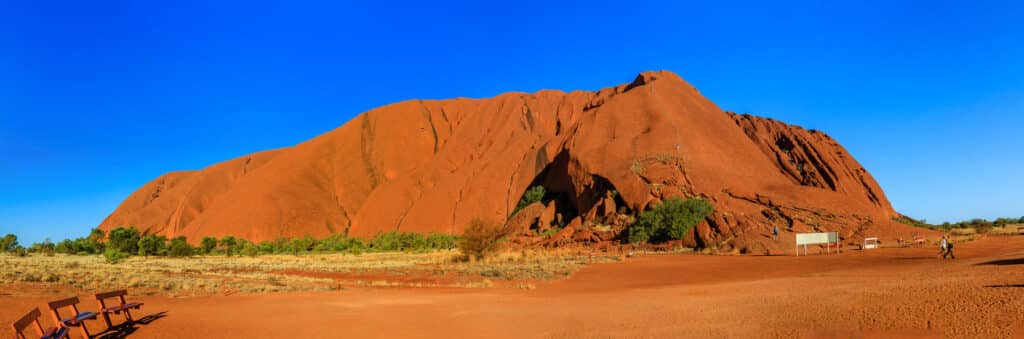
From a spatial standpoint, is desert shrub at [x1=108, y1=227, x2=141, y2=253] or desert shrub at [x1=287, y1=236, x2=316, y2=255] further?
desert shrub at [x1=287, y1=236, x2=316, y2=255]

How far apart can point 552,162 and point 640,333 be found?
176ft

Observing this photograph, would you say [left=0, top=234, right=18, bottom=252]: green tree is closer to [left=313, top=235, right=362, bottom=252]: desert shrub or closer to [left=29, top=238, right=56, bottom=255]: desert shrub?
[left=29, top=238, right=56, bottom=255]: desert shrub

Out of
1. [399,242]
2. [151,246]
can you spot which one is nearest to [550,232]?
[399,242]

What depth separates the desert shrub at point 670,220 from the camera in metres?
35.3

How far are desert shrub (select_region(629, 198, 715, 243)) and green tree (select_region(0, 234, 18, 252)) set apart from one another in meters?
70.3

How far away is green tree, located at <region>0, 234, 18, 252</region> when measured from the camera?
61812mm

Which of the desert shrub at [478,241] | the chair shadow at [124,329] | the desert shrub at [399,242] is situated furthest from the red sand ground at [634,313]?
the desert shrub at [399,242]

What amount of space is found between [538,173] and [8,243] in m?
61.3

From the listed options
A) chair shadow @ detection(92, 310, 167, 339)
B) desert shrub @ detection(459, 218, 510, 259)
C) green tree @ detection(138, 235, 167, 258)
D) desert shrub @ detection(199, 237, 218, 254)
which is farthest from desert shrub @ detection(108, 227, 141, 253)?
chair shadow @ detection(92, 310, 167, 339)

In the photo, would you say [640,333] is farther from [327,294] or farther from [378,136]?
[378,136]

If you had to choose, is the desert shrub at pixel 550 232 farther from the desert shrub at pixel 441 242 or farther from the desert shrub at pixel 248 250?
the desert shrub at pixel 248 250

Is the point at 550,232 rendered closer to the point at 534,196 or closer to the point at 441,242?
the point at 534,196

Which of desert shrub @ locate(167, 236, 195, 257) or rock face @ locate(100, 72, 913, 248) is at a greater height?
rock face @ locate(100, 72, 913, 248)

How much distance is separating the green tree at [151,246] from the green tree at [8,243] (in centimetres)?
2235
